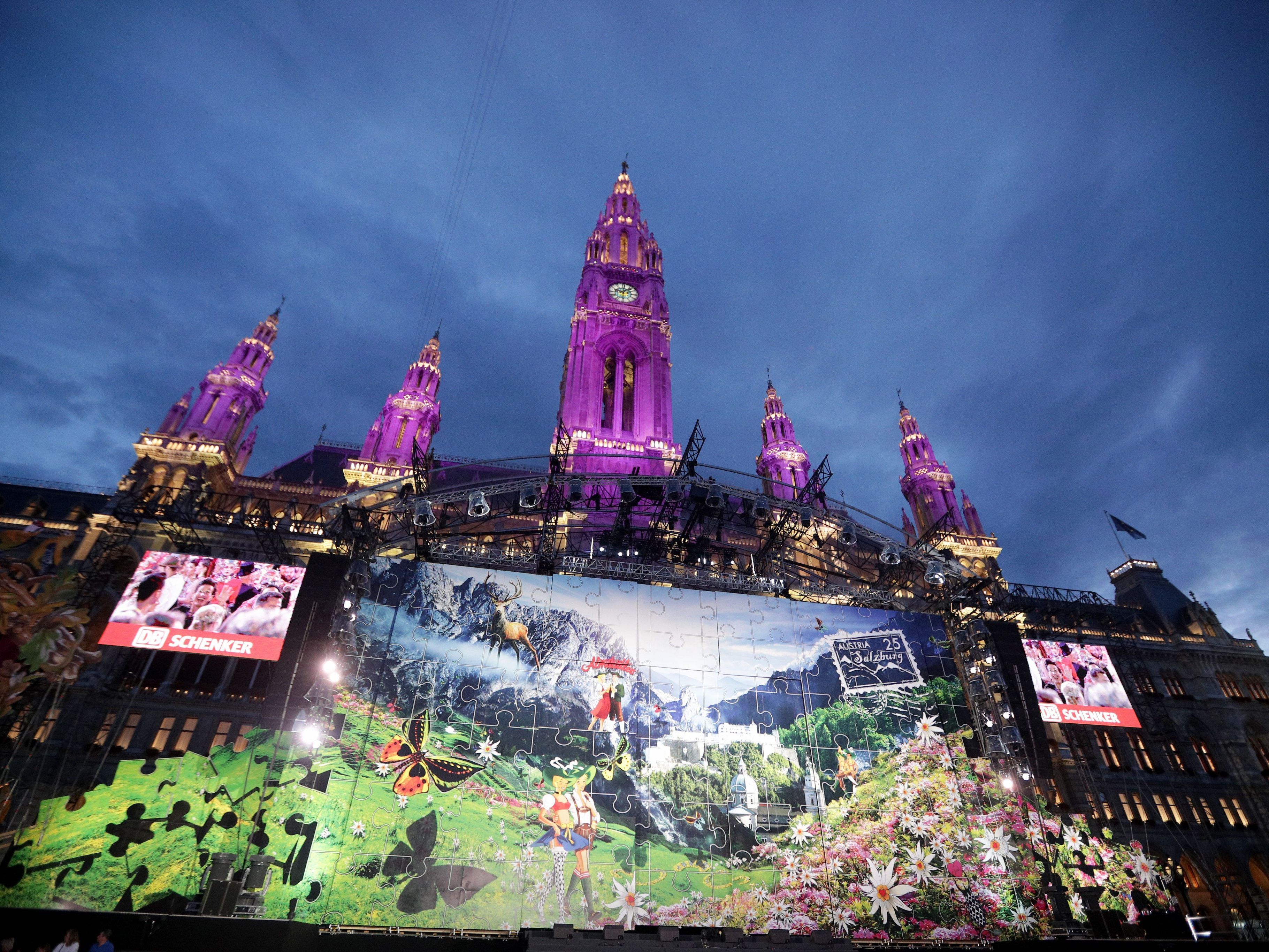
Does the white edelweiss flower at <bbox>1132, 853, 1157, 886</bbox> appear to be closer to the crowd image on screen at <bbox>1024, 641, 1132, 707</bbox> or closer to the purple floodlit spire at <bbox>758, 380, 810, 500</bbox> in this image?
the crowd image on screen at <bbox>1024, 641, 1132, 707</bbox>

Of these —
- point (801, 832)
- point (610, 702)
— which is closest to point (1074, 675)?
point (801, 832)

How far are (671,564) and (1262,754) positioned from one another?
85.4 feet

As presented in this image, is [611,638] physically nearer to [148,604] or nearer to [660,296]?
[148,604]

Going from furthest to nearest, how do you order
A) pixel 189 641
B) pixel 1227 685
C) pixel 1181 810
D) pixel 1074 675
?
pixel 1227 685 < pixel 1181 810 < pixel 1074 675 < pixel 189 641

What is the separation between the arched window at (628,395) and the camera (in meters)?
32.3

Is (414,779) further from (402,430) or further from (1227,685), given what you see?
(1227,685)

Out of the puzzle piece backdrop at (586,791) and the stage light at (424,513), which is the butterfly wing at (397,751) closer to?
the puzzle piece backdrop at (586,791)

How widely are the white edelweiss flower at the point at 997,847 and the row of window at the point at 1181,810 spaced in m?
10.2

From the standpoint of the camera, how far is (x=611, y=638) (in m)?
15.3

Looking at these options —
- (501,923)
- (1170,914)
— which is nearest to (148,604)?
(501,923)

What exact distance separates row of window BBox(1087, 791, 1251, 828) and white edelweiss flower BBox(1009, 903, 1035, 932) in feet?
34.4

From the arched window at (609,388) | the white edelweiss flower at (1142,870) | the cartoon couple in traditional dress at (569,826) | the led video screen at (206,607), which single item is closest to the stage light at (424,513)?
the led video screen at (206,607)

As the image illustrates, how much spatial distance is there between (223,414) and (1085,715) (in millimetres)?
35864

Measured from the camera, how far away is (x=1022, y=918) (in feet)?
43.5
